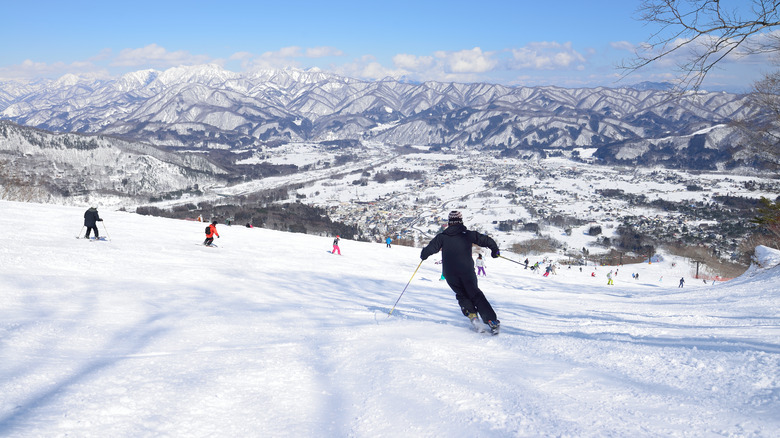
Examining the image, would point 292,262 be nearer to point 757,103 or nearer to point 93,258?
point 93,258

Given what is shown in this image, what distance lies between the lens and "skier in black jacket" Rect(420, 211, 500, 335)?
20.1 ft

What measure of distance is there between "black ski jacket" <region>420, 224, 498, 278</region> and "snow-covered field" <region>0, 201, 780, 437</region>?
0.95m

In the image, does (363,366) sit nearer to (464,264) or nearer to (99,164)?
(464,264)

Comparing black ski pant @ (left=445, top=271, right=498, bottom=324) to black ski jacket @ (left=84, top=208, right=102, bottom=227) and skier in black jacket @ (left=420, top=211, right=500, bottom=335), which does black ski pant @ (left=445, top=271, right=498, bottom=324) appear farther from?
black ski jacket @ (left=84, top=208, right=102, bottom=227)

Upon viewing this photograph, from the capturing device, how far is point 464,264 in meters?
6.17

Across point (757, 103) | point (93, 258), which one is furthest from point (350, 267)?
point (757, 103)

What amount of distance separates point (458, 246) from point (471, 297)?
810mm

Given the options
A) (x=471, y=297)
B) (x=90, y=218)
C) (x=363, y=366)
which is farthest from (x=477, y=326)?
(x=90, y=218)

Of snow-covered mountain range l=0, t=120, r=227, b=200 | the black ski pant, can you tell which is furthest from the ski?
snow-covered mountain range l=0, t=120, r=227, b=200

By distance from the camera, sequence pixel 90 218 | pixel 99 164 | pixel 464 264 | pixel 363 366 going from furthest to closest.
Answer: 1. pixel 99 164
2. pixel 90 218
3. pixel 464 264
4. pixel 363 366

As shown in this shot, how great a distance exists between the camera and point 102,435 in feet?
9.54

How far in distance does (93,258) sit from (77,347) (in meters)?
8.82

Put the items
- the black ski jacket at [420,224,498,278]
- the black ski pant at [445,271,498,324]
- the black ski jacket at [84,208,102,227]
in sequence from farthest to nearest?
the black ski jacket at [84,208,102,227] → the black ski jacket at [420,224,498,278] → the black ski pant at [445,271,498,324]

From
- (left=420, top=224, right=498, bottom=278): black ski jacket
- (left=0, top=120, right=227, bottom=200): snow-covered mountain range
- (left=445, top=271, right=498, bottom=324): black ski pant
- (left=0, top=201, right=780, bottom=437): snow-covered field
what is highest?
(left=0, top=120, right=227, bottom=200): snow-covered mountain range
